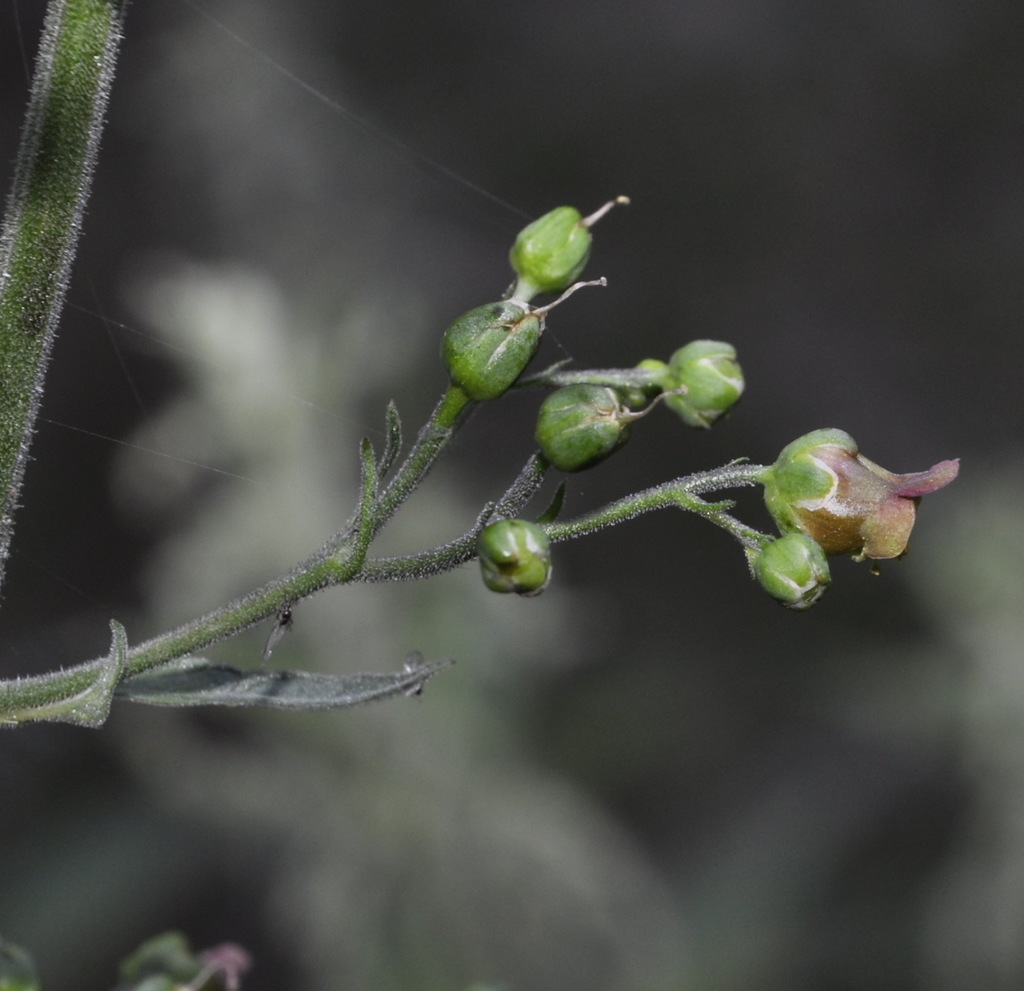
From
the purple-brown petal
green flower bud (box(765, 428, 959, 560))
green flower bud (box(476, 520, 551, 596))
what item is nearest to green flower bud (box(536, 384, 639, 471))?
green flower bud (box(476, 520, 551, 596))

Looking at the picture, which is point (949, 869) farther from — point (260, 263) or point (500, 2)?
point (500, 2)

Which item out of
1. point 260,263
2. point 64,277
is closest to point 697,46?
point 260,263

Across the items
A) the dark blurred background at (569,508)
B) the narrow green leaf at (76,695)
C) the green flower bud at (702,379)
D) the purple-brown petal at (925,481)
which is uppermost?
the purple-brown petal at (925,481)

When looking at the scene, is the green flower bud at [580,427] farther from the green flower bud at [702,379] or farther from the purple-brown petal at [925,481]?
the purple-brown petal at [925,481]

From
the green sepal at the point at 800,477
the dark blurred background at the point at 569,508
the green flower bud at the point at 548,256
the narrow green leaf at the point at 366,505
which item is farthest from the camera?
the dark blurred background at the point at 569,508

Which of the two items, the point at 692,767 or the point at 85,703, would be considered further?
the point at 692,767

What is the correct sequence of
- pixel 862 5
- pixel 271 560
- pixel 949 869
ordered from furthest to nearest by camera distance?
pixel 862 5 → pixel 949 869 → pixel 271 560

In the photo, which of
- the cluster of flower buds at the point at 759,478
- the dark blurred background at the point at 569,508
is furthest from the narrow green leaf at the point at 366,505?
the dark blurred background at the point at 569,508

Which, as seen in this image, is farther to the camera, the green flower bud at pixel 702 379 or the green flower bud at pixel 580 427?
the green flower bud at pixel 702 379
